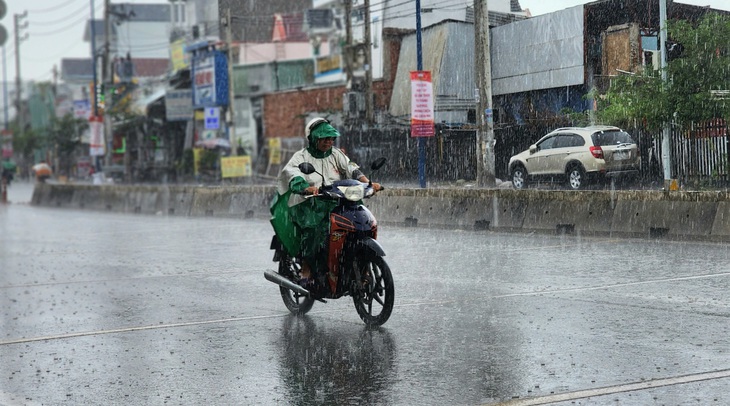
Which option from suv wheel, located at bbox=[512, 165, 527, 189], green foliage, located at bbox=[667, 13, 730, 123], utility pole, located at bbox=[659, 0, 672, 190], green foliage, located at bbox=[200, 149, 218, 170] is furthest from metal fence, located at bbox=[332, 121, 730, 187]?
green foliage, located at bbox=[200, 149, 218, 170]

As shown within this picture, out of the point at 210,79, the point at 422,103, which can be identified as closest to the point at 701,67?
the point at 422,103

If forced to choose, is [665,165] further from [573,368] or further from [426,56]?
[573,368]

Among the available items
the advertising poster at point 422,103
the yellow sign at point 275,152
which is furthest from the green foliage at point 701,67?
the yellow sign at point 275,152

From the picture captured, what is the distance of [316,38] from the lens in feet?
189

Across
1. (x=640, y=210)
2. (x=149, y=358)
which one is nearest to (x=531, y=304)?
(x=149, y=358)

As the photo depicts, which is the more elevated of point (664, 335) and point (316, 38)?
point (316, 38)

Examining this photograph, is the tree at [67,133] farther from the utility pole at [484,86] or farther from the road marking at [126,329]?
the road marking at [126,329]

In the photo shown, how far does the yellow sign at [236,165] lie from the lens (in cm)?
4194

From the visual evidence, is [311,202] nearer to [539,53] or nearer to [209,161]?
[539,53]

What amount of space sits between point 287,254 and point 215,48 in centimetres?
5061

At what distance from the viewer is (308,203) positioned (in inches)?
344

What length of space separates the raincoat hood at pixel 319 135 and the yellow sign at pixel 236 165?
33.2 meters

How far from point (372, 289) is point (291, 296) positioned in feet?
4.31

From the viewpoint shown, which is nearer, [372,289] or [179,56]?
[372,289]
